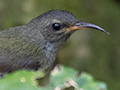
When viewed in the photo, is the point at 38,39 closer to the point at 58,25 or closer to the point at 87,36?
the point at 58,25

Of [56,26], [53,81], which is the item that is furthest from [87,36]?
[53,81]

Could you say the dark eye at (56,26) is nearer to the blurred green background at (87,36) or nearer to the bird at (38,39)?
the bird at (38,39)

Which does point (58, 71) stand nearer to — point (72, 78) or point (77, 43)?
point (72, 78)

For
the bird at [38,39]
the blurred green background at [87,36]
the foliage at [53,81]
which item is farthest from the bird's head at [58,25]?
the blurred green background at [87,36]

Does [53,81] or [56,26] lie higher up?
[56,26]

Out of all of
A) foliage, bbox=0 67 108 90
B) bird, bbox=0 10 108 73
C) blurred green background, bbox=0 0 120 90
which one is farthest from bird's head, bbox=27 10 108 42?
blurred green background, bbox=0 0 120 90

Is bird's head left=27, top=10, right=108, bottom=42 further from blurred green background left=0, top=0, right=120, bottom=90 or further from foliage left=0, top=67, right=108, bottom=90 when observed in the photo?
blurred green background left=0, top=0, right=120, bottom=90

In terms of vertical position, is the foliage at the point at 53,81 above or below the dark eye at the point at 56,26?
below
